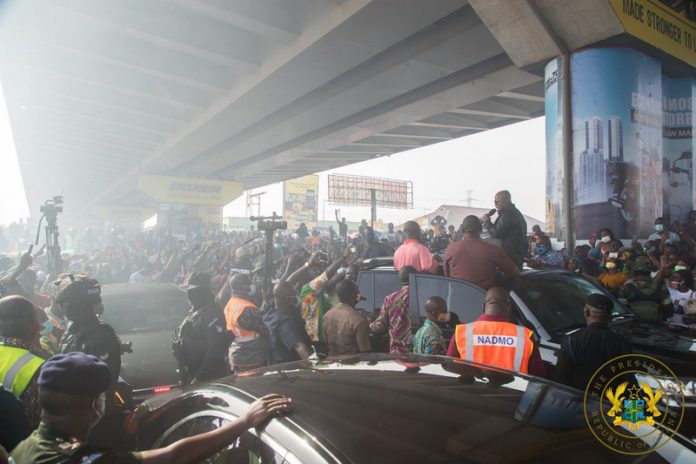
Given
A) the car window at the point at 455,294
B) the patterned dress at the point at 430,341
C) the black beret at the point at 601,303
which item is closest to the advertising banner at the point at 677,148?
the car window at the point at 455,294

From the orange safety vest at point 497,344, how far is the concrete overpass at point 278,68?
692cm

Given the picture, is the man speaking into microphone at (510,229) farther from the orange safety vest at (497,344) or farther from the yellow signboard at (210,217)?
the yellow signboard at (210,217)

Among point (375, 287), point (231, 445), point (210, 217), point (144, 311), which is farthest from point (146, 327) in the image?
point (210, 217)

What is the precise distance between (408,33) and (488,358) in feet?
30.0

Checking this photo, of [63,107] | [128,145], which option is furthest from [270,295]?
[128,145]

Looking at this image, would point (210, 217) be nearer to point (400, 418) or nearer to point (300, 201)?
point (400, 418)

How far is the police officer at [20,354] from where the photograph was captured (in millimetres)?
2641

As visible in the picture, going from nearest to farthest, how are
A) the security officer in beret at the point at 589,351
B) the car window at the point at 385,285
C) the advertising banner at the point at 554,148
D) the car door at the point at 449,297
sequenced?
1. the security officer in beret at the point at 589,351
2. the car door at the point at 449,297
3. the car window at the point at 385,285
4. the advertising banner at the point at 554,148

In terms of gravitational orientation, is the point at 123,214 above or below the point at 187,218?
above

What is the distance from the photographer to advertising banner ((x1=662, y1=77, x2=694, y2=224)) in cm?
1071

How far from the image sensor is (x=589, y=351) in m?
3.06

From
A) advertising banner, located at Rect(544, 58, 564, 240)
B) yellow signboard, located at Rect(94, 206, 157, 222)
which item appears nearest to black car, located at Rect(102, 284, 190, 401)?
advertising banner, located at Rect(544, 58, 564, 240)

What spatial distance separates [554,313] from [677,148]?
359 inches

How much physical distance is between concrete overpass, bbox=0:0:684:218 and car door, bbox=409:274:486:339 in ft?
18.9
